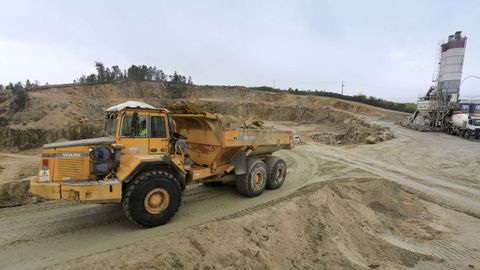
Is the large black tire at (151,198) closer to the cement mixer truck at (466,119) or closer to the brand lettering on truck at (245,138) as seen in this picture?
the brand lettering on truck at (245,138)

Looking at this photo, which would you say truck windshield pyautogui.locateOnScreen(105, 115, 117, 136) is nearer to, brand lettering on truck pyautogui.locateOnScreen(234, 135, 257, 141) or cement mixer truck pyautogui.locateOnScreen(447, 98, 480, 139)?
brand lettering on truck pyautogui.locateOnScreen(234, 135, 257, 141)

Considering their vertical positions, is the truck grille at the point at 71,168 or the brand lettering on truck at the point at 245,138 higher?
the brand lettering on truck at the point at 245,138

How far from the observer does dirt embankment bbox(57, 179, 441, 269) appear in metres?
4.47

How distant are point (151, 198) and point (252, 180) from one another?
2.96 metres

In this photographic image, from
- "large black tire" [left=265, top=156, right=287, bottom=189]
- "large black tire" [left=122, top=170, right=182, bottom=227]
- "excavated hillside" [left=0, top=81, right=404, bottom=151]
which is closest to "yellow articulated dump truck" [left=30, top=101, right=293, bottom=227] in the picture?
"large black tire" [left=122, top=170, right=182, bottom=227]

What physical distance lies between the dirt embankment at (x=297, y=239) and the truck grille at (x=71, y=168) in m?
1.55

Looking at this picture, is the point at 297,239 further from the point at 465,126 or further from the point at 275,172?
the point at 465,126

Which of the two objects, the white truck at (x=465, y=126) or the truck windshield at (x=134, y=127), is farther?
the white truck at (x=465, y=126)

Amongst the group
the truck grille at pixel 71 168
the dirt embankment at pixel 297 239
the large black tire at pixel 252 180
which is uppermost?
the truck grille at pixel 71 168

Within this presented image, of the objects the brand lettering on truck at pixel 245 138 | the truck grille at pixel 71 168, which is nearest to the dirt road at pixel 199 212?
the truck grille at pixel 71 168

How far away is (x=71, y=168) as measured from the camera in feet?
16.7

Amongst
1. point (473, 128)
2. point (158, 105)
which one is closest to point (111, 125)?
point (473, 128)

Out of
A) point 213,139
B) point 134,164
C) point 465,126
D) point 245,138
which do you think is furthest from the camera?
point 465,126

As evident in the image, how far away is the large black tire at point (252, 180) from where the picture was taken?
7.40 metres
